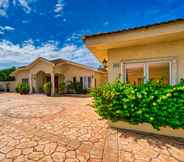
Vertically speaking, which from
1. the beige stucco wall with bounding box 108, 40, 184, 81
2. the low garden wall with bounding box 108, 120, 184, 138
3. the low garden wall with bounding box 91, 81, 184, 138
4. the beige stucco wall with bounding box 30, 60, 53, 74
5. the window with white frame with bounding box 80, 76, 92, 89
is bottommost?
the low garden wall with bounding box 108, 120, 184, 138

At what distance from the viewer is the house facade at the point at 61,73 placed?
63.9 feet

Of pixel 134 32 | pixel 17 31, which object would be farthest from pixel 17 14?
pixel 134 32

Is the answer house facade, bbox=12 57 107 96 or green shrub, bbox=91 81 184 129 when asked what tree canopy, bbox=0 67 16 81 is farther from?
green shrub, bbox=91 81 184 129

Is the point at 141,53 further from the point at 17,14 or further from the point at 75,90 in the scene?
the point at 75,90

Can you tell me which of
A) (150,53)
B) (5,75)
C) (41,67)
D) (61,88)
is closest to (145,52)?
(150,53)

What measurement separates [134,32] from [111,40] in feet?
2.99

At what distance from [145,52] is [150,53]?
8.3 inches

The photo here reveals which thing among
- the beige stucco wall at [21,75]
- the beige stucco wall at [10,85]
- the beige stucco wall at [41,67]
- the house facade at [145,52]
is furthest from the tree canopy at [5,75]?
the house facade at [145,52]

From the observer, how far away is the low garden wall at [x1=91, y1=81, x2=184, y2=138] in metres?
4.62

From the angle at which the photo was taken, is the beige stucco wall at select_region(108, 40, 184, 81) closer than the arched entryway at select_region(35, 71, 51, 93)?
Yes

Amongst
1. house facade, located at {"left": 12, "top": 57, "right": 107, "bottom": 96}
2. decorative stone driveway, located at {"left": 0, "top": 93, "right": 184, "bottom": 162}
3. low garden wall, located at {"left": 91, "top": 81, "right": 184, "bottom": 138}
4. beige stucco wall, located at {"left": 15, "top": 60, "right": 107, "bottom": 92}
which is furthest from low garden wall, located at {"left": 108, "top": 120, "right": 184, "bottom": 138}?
house facade, located at {"left": 12, "top": 57, "right": 107, "bottom": 96}

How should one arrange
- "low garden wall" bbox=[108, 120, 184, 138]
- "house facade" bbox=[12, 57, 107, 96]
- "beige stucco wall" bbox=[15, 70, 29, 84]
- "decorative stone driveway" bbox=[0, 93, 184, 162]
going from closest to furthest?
"decorative stone driveway" bbox=[0, 93, 184, 162] < "low garden wall" bbox=[108, 120, 184, 138] < "house facade" bbox=[12, 57, 107, 96] < "beige stucco wall" bbox=[15, 70, 29, 84]

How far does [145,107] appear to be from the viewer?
498 centimetres

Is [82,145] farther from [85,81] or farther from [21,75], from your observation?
[21,75]
